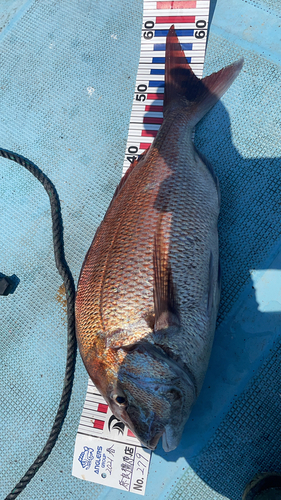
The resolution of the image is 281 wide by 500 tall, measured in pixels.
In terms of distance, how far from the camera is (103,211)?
2246mm

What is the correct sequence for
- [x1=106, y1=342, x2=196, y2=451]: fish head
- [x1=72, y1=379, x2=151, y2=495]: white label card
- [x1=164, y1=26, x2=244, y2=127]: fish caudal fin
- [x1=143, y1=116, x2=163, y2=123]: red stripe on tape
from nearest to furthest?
[x1=106, y1=342, x2=196, y2=451]: fish head
[x1=72, y1=379, x2=151, y2=495]: white label card
[x1=164, y1=26, x2=244, y2=127]: fish caudal fin
[x1=143, y1=116, x2=163, y2=123]: red stripe on tape

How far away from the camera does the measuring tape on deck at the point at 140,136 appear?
191cm

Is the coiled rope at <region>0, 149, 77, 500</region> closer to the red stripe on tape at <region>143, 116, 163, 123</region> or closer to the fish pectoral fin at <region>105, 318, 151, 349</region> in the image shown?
the fish pectoral fin at <region>105, 318, 151, 349</region>

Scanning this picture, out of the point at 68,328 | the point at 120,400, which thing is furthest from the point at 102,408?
the point at 120,400

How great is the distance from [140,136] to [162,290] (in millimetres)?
1218

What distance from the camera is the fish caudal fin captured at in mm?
2023

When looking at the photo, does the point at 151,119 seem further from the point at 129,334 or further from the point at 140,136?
the point at 129,334

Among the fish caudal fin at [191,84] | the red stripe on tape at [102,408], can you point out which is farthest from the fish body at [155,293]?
the red stripe on tape at [102,408]

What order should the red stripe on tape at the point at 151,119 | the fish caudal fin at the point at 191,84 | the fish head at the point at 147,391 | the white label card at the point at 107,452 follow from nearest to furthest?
the fish head at the point at 147,391 → the white label card at the point at 107,452 → the fish caudal fin at the point at 191,84 → the red stripe on tape at the point at 151,119

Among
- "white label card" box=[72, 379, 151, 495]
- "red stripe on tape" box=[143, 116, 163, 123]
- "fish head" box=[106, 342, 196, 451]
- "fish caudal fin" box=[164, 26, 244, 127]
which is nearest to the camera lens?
"fish head" box=[106, 342, 196, 451]

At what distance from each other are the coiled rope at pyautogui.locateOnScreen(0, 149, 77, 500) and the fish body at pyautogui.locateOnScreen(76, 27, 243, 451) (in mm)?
437

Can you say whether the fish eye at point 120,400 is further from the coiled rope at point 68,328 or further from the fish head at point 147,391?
the coiled rope at point 68,328

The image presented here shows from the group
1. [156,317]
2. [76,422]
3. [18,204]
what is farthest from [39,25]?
[76,422]

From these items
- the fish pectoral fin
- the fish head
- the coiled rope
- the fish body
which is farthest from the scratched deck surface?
the fish pectoral fin
